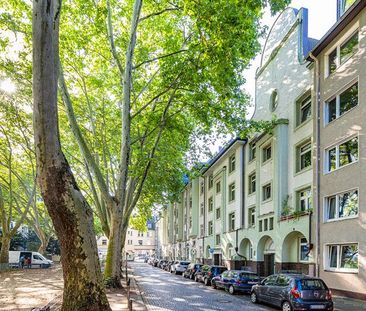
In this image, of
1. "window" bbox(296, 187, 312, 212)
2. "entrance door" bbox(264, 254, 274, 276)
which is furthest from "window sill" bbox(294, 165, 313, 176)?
"entrance door" bbox(264, 254, 274, 276)

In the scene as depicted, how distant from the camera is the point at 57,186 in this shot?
8.42m

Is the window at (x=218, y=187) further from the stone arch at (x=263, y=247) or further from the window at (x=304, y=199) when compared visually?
the window at (x=304, y=199)

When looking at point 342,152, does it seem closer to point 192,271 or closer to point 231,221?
point 192,271

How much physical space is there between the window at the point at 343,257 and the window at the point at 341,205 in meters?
1.31

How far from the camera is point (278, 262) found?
81.9ft

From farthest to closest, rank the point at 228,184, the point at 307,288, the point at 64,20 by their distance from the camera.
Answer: the point at 228,184 < the point at 64,20 < the point at 307,288

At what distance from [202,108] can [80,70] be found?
6672 millimetres

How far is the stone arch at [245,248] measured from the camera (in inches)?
1304

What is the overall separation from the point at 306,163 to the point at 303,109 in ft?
10.4

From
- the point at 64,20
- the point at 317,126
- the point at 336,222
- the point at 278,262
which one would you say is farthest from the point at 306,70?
the point at 64,20

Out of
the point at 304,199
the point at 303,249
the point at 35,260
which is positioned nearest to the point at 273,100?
the point at 304,199

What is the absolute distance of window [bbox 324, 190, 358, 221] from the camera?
60.0 ft

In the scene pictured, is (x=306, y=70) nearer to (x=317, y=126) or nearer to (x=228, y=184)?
(x=317, y=126)

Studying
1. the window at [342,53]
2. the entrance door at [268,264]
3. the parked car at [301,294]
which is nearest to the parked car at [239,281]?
the parked car at [301,294]
